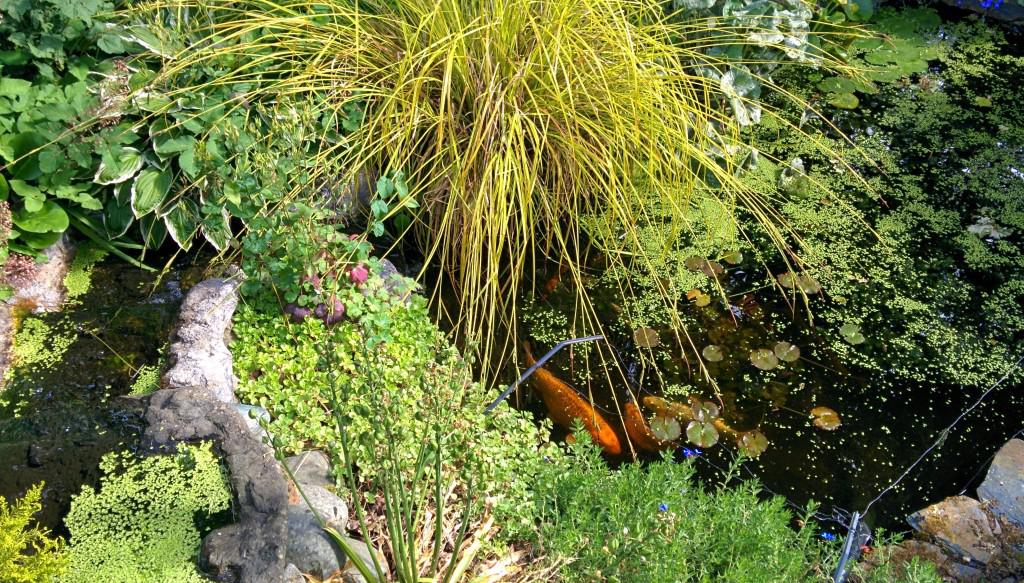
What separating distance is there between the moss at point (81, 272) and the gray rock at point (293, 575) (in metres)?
1.48

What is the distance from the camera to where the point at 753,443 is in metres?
2.53

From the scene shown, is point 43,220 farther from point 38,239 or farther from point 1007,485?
point 1007,485

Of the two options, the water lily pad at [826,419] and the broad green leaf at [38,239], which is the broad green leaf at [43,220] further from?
the water lily pad at [826,419]

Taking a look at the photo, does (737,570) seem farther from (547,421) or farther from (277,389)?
(277,389)

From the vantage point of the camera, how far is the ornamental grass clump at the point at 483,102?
2637 mm

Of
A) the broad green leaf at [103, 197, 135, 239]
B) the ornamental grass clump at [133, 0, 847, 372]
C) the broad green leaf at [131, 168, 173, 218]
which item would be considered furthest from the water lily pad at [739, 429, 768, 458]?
the broad green leaf at [103, 197, 135, 239]

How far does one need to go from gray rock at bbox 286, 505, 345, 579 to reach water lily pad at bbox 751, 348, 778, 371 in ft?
5.06

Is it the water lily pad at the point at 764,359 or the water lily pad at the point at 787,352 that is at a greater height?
the water lily pad at the point at 787,352

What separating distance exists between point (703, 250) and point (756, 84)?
2.64ft

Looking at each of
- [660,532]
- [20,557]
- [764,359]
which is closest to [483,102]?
[764,359]

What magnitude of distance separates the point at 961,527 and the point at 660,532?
1016mm

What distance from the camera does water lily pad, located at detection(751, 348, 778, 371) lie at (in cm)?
277

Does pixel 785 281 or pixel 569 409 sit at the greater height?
pixel 785 281

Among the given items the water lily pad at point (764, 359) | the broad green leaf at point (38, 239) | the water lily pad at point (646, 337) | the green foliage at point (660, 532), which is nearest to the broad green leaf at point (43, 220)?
the broad green leaf at point (38, 239)
